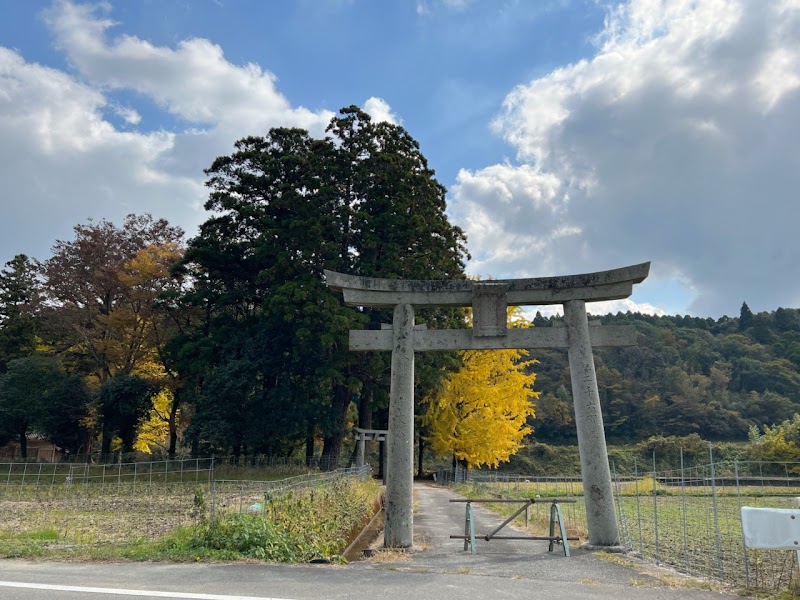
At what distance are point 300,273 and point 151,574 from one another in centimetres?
1827

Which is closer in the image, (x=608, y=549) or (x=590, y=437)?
(x=608, y=549)

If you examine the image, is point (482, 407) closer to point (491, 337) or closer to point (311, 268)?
point (311, 268)

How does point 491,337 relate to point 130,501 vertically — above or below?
above

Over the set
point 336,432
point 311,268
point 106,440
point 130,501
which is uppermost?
point 311,268

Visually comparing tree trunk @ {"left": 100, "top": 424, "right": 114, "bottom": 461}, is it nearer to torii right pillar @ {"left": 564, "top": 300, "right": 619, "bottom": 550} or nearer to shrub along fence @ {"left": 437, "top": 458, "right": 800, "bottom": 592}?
shrub along fence @ {"left": 437, "top": 458, "right": 800, "bottom": 592}

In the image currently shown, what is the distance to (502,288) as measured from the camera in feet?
34.0

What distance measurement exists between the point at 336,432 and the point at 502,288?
16941 millimetres

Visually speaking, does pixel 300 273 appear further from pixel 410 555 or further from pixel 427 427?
pixel 410 555

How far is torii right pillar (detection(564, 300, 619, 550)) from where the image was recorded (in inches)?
370

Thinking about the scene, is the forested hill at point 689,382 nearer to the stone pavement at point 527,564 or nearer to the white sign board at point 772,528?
the stone pavement at point 527,564

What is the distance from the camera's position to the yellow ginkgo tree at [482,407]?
27188 mm

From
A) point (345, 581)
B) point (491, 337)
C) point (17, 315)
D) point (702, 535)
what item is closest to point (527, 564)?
point (345, 581)

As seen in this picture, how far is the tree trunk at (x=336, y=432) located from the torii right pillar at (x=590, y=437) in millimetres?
15909

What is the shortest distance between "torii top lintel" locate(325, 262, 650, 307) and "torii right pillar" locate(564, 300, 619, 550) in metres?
0.35
